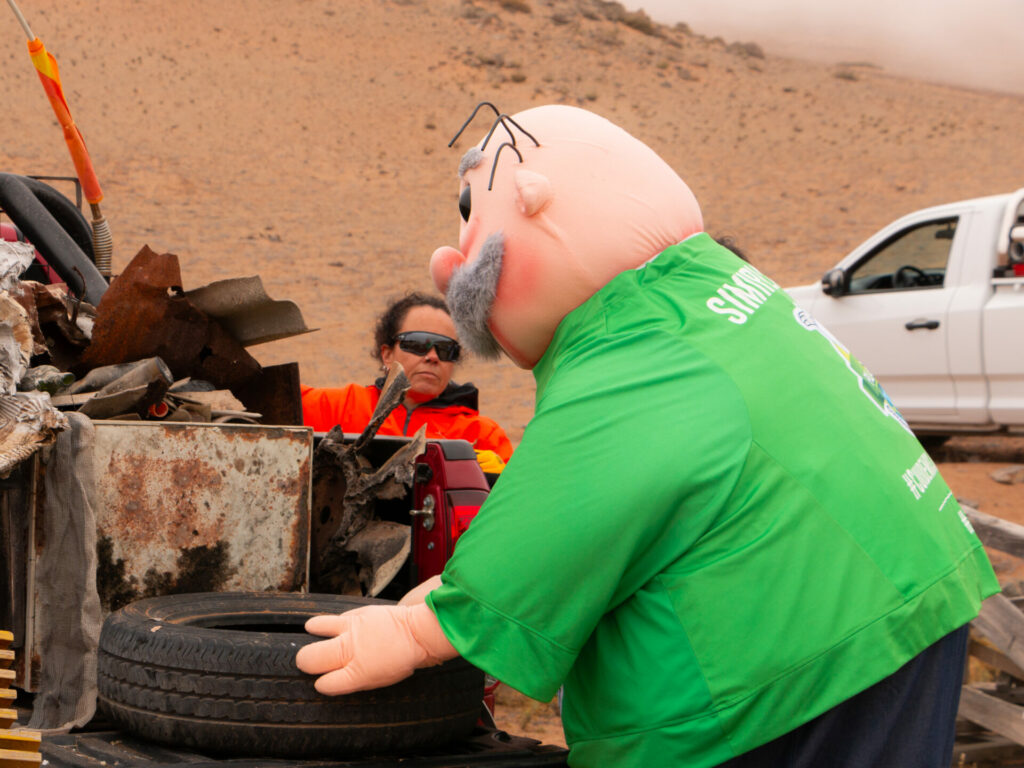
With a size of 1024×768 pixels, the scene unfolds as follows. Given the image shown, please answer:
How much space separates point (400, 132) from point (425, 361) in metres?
30.4

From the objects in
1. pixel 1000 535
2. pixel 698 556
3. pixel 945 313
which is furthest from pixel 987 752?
pixel 945 313

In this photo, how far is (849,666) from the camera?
1.84 meters

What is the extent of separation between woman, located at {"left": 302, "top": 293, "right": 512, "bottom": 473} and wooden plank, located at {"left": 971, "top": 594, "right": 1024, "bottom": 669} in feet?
6.58

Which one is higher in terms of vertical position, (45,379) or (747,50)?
(747,50)

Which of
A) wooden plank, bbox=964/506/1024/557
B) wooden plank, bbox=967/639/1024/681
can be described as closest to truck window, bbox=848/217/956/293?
wooden plank, bbox=964/506/1024/557

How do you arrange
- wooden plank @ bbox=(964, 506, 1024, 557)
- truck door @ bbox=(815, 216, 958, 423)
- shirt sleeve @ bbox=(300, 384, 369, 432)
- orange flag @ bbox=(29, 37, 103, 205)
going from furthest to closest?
truck door @ bbox=(815, 216, 958, 423) < shirt sleeve @ bbox=(300, 384, 369, 432) < wooden plank @ bbox=(964, 506, 1024, 557) < orange flag @ bbox=(29, 37, 103, 205)

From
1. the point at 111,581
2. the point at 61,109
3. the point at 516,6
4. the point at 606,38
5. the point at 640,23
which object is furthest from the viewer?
the point at 640,23

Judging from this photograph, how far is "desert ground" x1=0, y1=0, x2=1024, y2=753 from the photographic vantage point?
65.6 feet

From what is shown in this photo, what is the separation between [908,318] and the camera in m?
9.09

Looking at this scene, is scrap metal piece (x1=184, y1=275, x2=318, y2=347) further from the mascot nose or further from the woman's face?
the woman's face

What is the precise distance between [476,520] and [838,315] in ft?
27.4

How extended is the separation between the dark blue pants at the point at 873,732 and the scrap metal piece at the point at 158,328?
6.56ft

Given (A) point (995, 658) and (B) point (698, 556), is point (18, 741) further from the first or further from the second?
(A) point (995, 658)

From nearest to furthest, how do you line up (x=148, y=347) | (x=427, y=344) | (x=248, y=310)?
1. (x=148, y=347)
2. (x=248, y=310)
3. (x=427, y=344)
